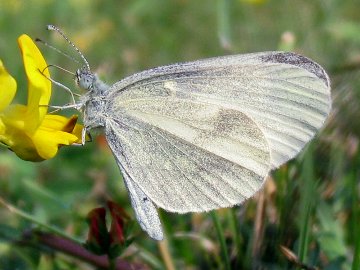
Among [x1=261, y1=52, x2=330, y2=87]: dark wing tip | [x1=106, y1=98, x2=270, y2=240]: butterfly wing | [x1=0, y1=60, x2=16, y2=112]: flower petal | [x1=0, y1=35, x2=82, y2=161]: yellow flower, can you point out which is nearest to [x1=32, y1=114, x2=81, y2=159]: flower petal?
[x1=0, y1=35, x2=82, y2=161]: yellow flower

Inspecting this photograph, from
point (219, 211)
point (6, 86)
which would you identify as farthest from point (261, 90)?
point (6, 86)

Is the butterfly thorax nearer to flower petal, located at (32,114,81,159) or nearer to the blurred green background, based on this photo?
flower petal, located at (32,114,81,159)

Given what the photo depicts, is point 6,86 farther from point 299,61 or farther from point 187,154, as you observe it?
point 299,61

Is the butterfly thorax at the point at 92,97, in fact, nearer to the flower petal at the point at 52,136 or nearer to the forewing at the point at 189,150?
the forewing at the point at 189,150

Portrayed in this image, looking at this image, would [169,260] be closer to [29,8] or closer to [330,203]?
[330,203]

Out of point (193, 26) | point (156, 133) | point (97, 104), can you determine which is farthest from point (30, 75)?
point (193, 26)

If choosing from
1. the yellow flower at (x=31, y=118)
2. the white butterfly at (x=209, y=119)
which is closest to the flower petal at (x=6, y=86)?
the yellow flower at (x=31, y=118)

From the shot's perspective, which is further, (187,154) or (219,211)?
(219,211)
